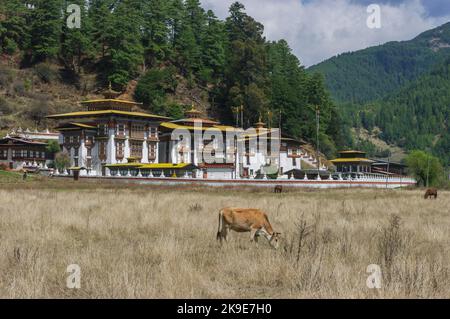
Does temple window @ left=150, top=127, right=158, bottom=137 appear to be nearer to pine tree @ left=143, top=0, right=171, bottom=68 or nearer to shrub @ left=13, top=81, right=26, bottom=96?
shrub @ left=13, top=81, right=26, bottom=96

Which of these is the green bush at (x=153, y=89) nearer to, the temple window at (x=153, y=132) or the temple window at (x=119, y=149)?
the temple window at (x=153, y=132)

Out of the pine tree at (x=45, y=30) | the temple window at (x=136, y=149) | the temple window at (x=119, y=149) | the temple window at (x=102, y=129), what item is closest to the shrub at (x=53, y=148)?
the temple window at (x=102, y=129)

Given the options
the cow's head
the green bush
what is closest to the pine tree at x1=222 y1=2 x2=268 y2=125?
the green bush

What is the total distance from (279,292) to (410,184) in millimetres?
80414

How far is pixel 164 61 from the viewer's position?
133250 millimetres

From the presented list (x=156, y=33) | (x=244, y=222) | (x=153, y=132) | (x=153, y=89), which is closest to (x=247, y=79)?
(x=153, y=89)

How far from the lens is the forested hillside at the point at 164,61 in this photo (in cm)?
11844

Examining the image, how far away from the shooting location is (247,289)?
963cm

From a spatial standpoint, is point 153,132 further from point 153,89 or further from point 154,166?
point 153,89

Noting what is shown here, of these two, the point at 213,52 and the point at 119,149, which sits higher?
the point at 213,52

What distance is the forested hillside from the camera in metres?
118

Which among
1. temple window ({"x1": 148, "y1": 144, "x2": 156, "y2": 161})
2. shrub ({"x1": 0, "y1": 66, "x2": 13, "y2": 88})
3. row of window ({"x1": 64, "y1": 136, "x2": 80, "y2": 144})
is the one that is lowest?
temple window ({"x1": 148, "y1": 144, "x2": 156, "y2": 161})
